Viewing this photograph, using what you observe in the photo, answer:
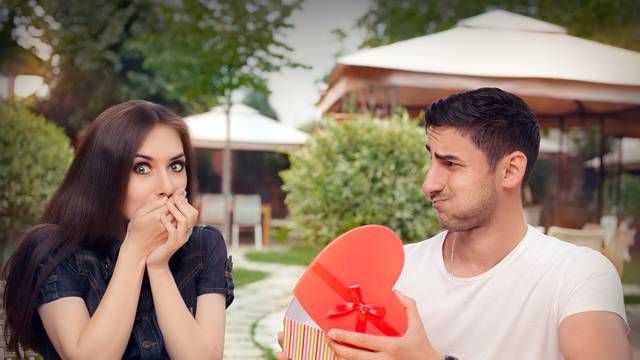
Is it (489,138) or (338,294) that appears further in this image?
(489,138)

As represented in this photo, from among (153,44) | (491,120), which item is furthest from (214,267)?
(153,44)

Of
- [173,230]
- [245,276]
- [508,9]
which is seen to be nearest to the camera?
[173,230]

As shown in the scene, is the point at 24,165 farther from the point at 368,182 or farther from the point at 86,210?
the point at 86,210

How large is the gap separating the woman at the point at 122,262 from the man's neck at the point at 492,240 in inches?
22.4

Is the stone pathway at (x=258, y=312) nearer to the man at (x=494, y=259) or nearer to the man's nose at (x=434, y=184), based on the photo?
the man at (x=494, y=259)

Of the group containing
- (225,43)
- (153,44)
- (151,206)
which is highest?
(153,44)

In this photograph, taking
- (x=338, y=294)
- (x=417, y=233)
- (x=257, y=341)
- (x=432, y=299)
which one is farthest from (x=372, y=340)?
(x=417, y=233)

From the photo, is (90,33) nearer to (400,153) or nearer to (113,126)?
(400,153)

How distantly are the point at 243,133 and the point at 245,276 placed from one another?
4879 millimetres

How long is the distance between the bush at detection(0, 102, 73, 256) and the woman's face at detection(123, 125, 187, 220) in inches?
200

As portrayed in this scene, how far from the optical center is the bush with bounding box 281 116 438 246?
4.96 metres

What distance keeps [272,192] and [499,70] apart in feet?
34.5

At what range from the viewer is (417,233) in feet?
16.2

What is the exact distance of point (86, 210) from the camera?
4.51 feet
